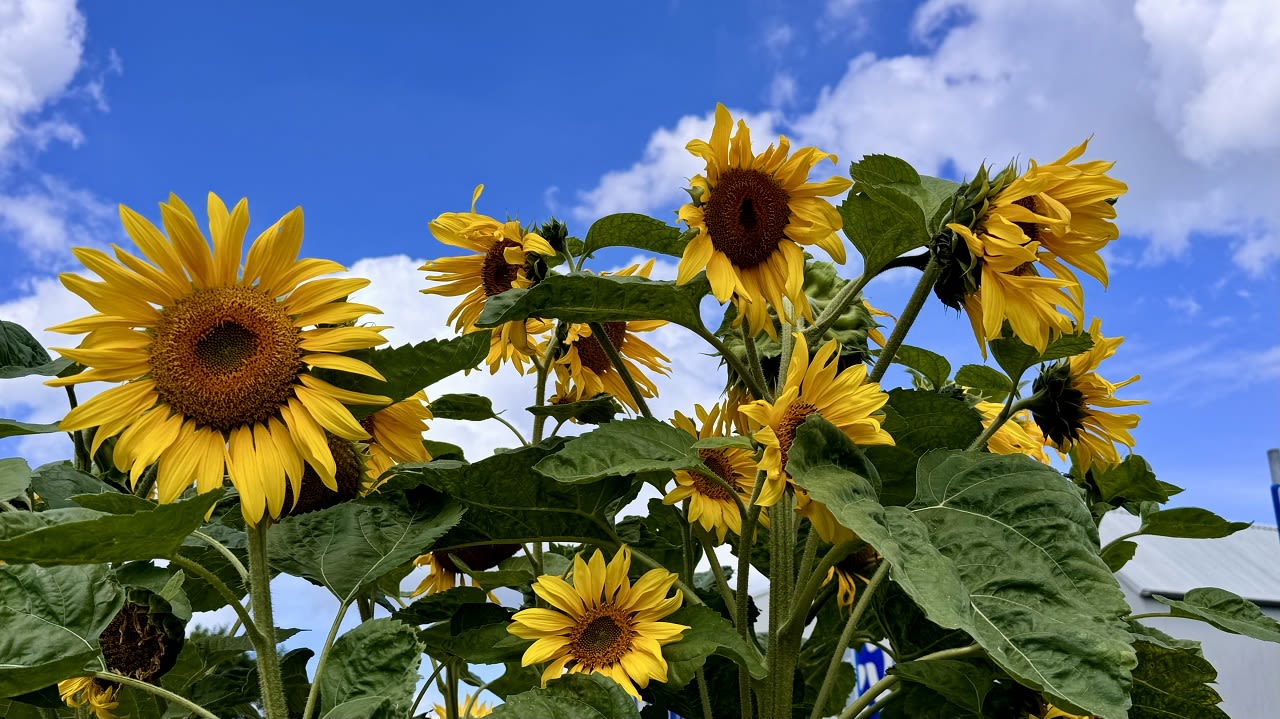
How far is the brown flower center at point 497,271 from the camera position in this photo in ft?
5.63

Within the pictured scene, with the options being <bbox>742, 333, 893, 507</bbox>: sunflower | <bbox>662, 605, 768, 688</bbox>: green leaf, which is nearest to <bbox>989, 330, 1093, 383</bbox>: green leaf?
<bbox>742, 333, 893, 507</bbox>: sunflower

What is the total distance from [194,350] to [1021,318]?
907 millimetres

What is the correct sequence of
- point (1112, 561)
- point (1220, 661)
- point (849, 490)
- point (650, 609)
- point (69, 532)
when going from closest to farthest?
point (69, 532), point (849, 490), point (650, 609), point (1112, 561), point (1220, 661)

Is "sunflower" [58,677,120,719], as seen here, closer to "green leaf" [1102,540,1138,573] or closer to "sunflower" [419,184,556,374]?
"sunflower" [419,184,556,374]

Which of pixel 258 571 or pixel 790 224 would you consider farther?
pixel 790 224

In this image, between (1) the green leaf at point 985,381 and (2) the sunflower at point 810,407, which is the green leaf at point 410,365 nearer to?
(2) the sunflower at point 810,407

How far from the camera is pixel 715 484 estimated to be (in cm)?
144

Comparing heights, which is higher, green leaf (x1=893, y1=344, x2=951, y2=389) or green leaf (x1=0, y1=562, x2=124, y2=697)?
green leaf (x1=893, y1=344, x2=951, y2=389)

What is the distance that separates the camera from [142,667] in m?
1.31

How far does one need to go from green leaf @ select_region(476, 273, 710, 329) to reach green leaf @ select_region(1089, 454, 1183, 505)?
751 mm

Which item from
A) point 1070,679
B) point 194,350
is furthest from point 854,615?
point 194,350

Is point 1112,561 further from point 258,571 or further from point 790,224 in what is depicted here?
point 258,571

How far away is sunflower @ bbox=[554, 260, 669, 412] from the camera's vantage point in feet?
5.96

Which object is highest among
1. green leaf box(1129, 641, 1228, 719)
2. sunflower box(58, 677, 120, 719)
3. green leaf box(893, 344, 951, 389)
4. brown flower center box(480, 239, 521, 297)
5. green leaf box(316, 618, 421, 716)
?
green leaf box(893, 344, 951, 389)
